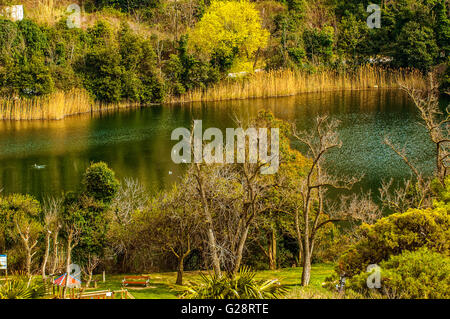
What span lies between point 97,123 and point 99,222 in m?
22.3

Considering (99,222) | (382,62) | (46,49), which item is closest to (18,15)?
(46,49)

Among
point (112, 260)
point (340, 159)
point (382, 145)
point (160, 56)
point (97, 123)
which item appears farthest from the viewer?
point (160, 56)

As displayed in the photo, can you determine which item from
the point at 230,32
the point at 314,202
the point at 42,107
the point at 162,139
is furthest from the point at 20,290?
the point at 230,32

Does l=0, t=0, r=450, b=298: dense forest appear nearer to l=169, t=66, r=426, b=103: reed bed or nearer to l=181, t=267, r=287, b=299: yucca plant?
l=181, t=267, r=287, b=299: yucca plant

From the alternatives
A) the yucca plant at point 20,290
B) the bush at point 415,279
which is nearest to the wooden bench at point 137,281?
the yucca plant at point 20,290

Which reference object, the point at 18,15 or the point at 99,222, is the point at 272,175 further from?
the point at 18,15

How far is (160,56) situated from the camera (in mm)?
52188

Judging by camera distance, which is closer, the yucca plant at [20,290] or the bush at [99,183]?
the yucca plant at [20,290]

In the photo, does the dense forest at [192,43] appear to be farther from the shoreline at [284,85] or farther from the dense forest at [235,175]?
the shoreline at [284,85]

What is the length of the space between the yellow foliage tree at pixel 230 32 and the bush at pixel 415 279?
41245mm

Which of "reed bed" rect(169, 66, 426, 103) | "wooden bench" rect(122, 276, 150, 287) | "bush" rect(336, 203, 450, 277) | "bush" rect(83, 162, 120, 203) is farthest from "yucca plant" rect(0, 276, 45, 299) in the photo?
"reed bed" rect(169, 66, 426, 103)

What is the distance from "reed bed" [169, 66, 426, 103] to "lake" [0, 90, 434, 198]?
1658mm

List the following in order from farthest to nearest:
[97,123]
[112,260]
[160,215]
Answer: [97,123] < [112,260] < [160,215]

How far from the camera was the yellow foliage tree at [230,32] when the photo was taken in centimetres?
5175
